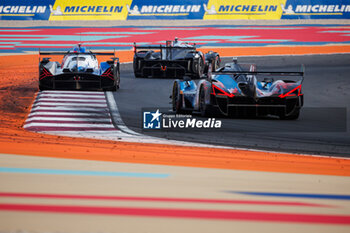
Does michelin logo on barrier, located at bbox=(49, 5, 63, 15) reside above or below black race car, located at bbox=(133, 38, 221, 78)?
above

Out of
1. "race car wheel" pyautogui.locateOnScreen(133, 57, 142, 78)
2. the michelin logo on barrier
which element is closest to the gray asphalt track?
"race car wheel" pyautogui.locateOnScreen(133, 57, 142, 78)

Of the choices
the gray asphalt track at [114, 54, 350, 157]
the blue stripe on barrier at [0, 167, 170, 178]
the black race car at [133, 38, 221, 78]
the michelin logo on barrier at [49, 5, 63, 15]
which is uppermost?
the michelin logo on barrier at [49, 5, 63, 15]

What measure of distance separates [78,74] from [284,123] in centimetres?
632

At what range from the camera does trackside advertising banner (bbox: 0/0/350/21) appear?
37.0 meters

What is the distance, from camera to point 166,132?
1009cm

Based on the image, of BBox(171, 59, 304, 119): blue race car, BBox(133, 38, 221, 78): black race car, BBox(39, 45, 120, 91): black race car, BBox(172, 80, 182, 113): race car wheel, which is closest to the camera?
BBox(171, 59, 304, 119): blue race car

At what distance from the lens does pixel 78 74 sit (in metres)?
Result: 15.6

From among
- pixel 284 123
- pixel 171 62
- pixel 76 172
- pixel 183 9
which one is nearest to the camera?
pixel 76 172

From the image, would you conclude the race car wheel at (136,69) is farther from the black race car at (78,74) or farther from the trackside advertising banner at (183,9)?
the trackside advertising banner at (183,9)

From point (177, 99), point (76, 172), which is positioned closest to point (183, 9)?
point (177, 99)

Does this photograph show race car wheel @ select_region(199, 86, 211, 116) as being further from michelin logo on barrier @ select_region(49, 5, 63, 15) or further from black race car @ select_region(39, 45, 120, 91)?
michelin logo on barrier @ select_region(49, 5, 63, 15)

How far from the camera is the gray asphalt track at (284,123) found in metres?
9.21

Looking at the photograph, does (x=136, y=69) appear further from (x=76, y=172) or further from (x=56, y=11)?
(x=56, y=11)

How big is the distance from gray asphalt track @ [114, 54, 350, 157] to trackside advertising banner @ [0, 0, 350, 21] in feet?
55.9
